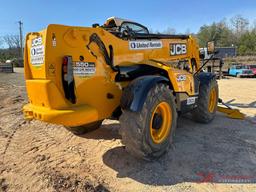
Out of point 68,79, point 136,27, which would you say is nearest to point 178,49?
point 136,27

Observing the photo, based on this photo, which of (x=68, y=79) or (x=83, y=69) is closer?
(x=68, y=79)

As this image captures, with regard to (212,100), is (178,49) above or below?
above

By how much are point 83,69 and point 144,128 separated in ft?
3.68

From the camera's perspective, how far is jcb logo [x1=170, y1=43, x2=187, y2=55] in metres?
5.49

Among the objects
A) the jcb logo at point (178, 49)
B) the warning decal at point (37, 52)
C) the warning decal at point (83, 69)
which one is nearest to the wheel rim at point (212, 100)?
the jcb logo at point (178, 49)

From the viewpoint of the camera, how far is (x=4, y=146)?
16.3 ft

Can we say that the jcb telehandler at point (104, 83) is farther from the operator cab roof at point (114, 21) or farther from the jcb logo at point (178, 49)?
the jcb logo at point (178, 49)

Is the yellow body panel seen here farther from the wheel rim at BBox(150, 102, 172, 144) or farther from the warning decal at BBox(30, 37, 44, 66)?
the wheel rim at BBox(150, 102, 172, 144)

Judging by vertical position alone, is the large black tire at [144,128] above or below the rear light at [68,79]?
below

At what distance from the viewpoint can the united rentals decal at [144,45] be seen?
4414 millimetres

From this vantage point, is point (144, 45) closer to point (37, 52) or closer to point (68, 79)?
point (68, 79)

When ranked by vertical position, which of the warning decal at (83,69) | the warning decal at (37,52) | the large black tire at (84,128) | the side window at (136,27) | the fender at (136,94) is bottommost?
the large black tire at (84,128)

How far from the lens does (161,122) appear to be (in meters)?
4.22

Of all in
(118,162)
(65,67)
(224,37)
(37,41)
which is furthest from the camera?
(224,37)
